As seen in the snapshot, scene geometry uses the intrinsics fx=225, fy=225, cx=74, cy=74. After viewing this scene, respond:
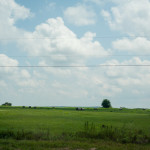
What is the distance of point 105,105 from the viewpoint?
194750mm

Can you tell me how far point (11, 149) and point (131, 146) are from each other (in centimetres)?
819

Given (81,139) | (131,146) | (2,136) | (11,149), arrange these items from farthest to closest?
(2,136)
(81,139)
(131,146)
(11,149)

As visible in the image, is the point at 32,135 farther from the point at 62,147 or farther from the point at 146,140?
the point at 146,140

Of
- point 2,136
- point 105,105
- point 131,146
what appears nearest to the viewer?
point 131,146

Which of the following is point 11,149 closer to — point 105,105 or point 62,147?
point 62,147

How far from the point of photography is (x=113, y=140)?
→ 17969 mm

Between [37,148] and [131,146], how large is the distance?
260 inches

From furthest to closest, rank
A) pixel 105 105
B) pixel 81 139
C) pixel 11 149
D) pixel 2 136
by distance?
pixel 105 105
pixel 2 136
pixel 81 139
pixel 11 149

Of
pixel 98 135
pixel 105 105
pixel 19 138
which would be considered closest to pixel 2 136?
pixel 19 138

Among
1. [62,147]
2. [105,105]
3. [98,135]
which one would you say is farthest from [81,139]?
[105,105]

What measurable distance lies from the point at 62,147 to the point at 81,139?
315 cm


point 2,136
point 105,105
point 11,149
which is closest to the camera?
point 11,149

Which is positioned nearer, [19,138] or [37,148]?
[37,148]

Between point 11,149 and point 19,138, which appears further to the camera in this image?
point 19,138
